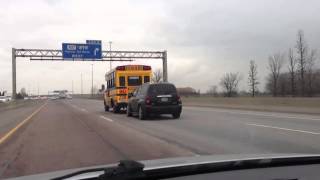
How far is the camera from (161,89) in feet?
86.7

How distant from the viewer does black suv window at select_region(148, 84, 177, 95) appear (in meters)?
26.3

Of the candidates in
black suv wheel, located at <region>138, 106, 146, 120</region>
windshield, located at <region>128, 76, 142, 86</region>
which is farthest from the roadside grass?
black suv wheel, located at <region>138, 106, 146, 120</region>

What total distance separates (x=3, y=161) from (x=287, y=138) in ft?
25.0

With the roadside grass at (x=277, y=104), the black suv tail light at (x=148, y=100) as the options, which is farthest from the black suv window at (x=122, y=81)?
the roadside grass at (x=277, y=104)

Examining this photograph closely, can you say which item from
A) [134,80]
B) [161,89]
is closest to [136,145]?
[161,89]

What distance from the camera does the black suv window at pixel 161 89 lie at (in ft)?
86.2

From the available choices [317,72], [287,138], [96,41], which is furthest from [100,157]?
[317,72]

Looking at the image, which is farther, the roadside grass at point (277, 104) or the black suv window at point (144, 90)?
the roadside grass at point (277, 104)

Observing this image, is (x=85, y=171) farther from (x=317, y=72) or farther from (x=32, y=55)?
(x=317, y=72)

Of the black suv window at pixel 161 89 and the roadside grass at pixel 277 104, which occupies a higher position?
the black suv window at pixel 161 89

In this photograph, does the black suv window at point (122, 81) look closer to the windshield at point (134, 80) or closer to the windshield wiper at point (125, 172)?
the windshield at point (134, 80)

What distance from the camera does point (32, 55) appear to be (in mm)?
65062

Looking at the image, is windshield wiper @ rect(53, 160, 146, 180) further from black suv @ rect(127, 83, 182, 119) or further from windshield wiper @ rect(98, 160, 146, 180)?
black suv @ rect(127, 83, 182, 119)

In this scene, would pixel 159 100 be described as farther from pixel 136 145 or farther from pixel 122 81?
pixel 136 145
